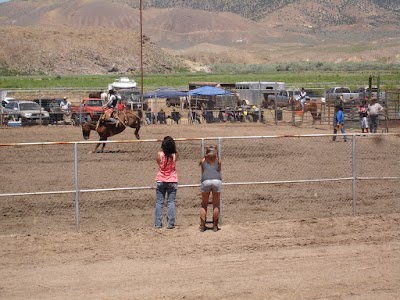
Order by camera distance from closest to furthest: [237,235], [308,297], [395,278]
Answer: [308,297] < [395,278] < [237,235]

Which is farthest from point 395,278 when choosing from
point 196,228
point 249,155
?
point 249,155

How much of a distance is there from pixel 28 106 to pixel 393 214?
84.4 ft

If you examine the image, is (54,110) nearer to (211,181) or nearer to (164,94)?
(164,94)

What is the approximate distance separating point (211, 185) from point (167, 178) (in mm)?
735

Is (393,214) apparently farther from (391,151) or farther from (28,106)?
(28,106)

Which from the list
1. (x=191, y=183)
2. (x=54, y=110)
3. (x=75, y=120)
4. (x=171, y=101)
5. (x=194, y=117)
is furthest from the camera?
(x=171, y=101)

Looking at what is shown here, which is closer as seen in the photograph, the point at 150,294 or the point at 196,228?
the point at 150,294

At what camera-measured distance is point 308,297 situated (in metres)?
10.5

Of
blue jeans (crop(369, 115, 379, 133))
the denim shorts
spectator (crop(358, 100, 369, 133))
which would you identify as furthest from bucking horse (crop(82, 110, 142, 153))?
the denim shorts


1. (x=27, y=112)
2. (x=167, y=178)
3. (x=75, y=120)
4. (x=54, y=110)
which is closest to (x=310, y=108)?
(x=75, y=120)

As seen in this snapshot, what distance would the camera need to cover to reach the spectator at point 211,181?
549 inches

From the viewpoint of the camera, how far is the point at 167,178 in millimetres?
14102

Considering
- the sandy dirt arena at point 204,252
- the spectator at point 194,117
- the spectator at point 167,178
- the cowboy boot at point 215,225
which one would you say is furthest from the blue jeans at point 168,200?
the spectator at point 194,117

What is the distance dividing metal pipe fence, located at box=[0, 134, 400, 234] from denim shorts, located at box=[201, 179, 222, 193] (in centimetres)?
50
